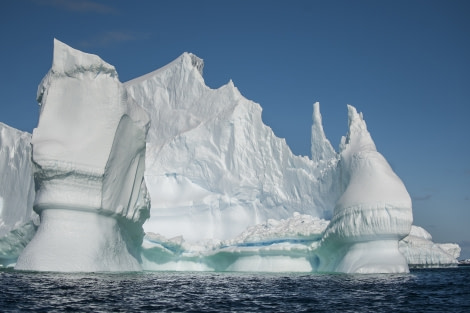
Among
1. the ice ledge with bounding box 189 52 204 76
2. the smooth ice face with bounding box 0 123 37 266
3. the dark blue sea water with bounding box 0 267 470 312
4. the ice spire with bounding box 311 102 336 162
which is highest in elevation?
the ice ledge with bounding box 189 52 204 76

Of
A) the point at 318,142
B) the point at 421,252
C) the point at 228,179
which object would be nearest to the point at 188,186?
the point at 228,179

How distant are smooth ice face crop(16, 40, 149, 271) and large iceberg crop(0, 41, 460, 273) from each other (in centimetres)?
4

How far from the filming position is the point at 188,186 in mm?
37656

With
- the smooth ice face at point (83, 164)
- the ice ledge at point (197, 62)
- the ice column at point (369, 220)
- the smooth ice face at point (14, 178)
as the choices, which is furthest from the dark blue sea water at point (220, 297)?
the ice ledge at point (197, 62)

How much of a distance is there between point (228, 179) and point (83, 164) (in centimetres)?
1689

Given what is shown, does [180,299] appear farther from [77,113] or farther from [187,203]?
[187,203]

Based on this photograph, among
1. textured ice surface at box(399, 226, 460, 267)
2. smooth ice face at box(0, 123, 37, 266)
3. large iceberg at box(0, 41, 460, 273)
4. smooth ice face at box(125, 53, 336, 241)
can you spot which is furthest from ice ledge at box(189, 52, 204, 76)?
textured ice surface at box(399, 226, 460, 267)

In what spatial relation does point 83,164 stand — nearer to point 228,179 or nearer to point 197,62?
point 228,179

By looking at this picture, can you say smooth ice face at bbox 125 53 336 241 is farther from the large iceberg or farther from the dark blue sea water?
the dark blue sea water

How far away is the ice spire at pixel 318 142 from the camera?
38844mm

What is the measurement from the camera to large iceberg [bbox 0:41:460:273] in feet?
69.0

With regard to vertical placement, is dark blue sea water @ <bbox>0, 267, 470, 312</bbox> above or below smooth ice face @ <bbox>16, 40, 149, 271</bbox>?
below

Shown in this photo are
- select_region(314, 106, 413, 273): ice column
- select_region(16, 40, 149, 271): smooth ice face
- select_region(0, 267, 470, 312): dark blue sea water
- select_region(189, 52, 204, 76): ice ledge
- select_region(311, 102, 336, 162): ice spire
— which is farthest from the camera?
select_region(189, 52, 204, 76): ice ledge

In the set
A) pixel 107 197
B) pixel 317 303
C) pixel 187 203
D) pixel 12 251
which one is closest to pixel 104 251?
pixel 107 197
